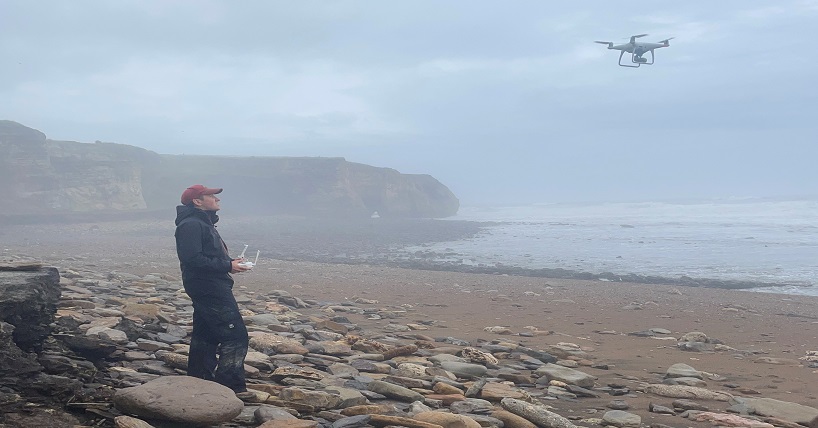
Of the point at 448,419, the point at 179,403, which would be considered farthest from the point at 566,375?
the point at 179,403

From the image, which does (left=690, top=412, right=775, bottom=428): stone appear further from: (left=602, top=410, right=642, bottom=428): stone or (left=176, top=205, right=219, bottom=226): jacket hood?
(left=176, top=205, right=219, bottom=226): jacket hood

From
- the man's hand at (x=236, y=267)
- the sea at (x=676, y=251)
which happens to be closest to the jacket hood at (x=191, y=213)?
the man's hand at (x=236, y=267)

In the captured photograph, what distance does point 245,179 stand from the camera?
77625 millimetres

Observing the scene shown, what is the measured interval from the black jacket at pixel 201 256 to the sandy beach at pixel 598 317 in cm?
322

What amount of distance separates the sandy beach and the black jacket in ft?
10.6

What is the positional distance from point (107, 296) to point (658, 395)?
26.0ft

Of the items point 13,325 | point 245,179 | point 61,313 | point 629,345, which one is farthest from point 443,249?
point 245,179

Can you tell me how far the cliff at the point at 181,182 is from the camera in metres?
48.9

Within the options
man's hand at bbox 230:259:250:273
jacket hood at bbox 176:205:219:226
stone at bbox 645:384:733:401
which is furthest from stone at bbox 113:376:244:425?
stone at bbox 645:384:733:401

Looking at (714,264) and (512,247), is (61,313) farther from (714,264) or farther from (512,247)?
(512,247)

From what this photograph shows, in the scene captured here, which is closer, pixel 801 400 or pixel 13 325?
pixel 13 325

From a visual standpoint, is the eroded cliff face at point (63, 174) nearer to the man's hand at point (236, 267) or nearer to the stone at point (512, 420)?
the man's hand at point (236, 267)

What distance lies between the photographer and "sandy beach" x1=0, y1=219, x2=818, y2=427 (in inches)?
314

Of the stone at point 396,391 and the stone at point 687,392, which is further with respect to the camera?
the stone at point 687,392
